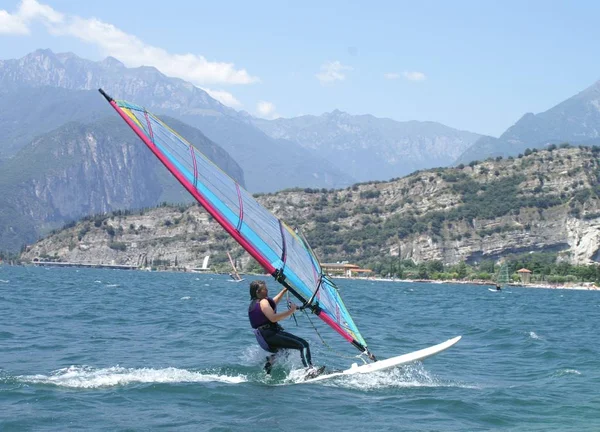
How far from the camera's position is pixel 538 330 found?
30859 millimetres

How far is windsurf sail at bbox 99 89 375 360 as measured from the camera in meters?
13.7

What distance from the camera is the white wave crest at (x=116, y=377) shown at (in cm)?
1428

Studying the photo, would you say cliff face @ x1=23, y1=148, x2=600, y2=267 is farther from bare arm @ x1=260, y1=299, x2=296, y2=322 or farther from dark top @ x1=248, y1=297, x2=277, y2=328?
bare arm @ x1=260, y1=299, x2=296, y2=322

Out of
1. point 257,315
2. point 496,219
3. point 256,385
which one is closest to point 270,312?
point 257,315

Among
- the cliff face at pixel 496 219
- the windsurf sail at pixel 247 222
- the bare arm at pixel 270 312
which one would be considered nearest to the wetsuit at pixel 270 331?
the bare arm at pixel 270 312

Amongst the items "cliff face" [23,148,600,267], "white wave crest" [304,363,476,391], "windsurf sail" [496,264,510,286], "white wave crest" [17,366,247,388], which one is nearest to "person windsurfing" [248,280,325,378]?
"white wave crest" [304,363,476,391]

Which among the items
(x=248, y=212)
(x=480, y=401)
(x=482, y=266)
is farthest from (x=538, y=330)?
(x=482, y=266)

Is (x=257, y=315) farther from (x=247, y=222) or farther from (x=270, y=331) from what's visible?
(x=247, y=222)

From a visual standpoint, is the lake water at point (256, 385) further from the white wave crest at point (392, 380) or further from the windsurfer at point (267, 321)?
the windsurfer at point (267, 321)

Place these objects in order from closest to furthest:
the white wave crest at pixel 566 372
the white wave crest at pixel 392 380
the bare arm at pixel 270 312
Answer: the bare arm at pixel 270 312 → the white wave crest at pixel 392 380 → the white wave crest at pixel 566 372

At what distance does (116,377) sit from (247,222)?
387cm

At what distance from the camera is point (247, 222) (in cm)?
1444

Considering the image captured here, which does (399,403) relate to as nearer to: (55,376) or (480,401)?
(480,401)

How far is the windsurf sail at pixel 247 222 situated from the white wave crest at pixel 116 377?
2352 mm
